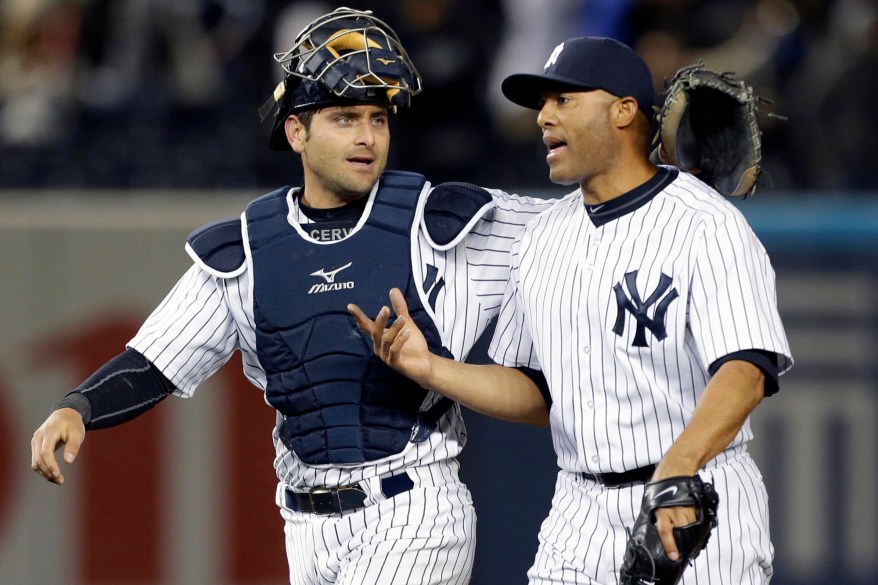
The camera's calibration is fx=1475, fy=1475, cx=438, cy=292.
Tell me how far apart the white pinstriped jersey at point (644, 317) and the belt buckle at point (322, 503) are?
619mm

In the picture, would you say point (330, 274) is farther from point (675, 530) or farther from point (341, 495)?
point (675, 530)

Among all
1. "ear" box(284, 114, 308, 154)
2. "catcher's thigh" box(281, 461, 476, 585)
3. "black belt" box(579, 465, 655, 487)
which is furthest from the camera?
"ear" box(284, 114, 308, 154)

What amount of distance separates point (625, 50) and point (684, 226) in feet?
A: 1.67

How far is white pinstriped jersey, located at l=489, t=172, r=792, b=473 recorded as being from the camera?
3.39 metres

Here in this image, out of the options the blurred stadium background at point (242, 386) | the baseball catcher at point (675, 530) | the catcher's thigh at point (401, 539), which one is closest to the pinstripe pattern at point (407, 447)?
the catcher's thigh at point (401, 539)

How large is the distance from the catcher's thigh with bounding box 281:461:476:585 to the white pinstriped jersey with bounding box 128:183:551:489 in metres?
0.09

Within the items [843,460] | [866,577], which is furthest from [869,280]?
[866,577]

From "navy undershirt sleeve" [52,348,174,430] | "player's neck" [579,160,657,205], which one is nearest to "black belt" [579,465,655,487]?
"player's neck" [579,160,657,205]

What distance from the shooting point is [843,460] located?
22.1 feet

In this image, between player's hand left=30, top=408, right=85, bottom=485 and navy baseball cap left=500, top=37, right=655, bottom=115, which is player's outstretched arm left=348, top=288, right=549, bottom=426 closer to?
navy baseball cap left=500, top=37, right=655, bottom=115

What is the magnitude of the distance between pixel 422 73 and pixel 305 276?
4.49m

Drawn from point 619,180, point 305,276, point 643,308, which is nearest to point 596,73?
point 619,180

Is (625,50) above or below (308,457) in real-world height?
above

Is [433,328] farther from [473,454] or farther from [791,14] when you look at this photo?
[791,14]
